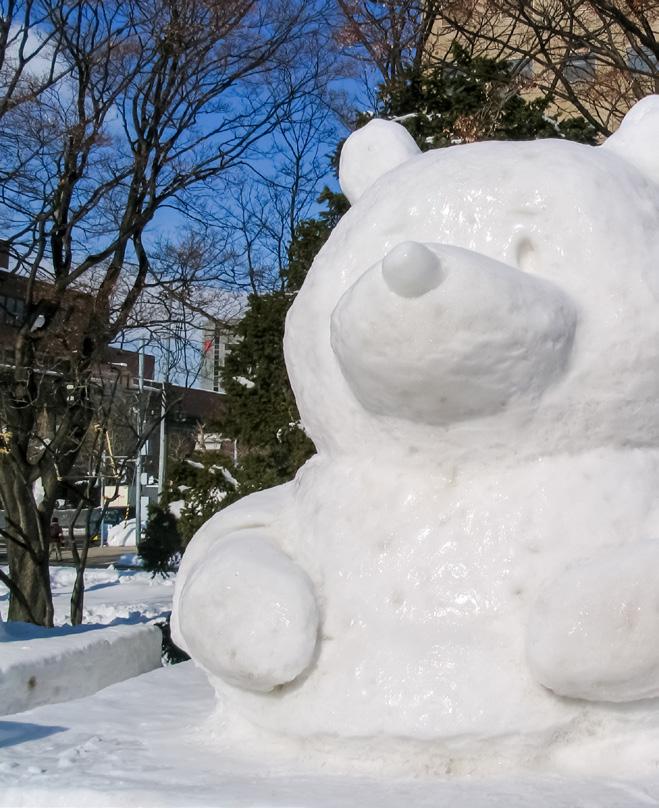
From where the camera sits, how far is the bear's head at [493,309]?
242 centimetres

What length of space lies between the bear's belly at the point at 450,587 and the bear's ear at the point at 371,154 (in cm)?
112

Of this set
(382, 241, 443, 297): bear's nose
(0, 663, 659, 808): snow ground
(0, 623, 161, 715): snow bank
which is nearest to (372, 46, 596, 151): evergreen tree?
(0, 623, 161, 715): snow bank

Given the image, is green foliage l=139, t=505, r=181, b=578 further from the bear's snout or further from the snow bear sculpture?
the bear's snout

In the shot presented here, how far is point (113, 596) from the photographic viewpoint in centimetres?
1249

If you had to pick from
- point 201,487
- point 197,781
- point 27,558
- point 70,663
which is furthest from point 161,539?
point 197,781

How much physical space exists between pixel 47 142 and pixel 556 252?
265 inches

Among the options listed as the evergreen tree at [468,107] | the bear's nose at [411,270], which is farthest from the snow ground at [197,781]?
the evergreen tree at [468,107]

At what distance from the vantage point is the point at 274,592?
2592mm

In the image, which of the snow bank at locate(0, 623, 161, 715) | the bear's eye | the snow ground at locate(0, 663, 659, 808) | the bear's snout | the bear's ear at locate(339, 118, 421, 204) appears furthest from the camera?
the snow bank at locate(0, 623, 161, 715)

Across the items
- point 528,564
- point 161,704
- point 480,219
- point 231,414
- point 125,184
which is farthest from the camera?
point 125,184

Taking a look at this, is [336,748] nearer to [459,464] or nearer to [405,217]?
[459,464]

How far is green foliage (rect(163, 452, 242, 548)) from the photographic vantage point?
280 inches

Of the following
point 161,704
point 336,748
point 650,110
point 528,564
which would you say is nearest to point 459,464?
point 528,564

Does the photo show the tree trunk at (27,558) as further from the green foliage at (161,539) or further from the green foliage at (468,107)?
the green foliage at (468,107)
